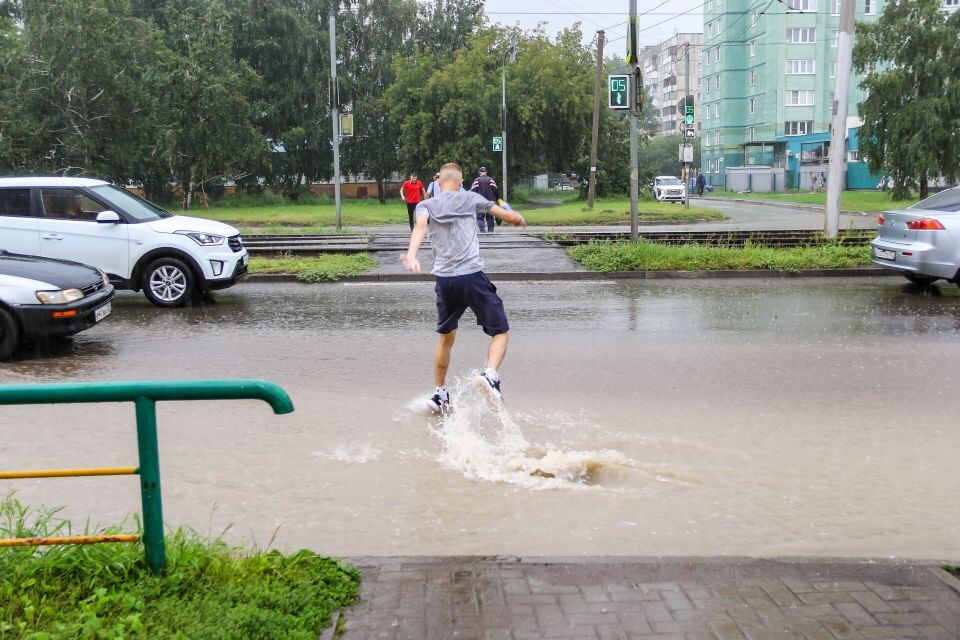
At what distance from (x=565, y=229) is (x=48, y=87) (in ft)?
82.6

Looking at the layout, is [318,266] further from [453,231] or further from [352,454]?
[352,454]

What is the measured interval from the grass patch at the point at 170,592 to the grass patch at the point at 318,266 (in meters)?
12.0

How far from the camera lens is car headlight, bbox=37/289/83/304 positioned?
8883mm

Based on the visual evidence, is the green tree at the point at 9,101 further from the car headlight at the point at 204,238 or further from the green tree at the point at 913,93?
the green tree at the point at 913,93

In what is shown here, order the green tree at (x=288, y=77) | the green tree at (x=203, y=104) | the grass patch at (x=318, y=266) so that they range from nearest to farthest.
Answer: the grass patch at (x=318, y=266)
the green tree at (x=203, y=104)
the green tree at (x=288, y=77)

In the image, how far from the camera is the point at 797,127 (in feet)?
235

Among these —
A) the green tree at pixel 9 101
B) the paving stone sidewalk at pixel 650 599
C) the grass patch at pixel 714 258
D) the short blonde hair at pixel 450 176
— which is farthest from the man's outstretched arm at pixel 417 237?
the green tree at pixel 9 101

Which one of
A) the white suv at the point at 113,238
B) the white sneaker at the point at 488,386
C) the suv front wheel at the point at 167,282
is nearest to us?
the white sneaker at the point at 488,386

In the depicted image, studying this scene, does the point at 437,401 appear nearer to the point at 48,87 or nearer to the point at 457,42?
the point at 48,87

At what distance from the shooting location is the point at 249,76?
146 ft

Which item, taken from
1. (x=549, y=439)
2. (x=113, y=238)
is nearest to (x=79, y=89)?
(x=113, y=238)

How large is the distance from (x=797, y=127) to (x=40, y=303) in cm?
7065

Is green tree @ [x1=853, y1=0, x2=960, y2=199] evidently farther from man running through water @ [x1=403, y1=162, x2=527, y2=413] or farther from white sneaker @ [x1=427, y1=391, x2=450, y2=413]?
white sneaker @ [x1=427, y1=391, x2=450, y2=413]

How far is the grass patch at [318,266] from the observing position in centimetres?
1573
